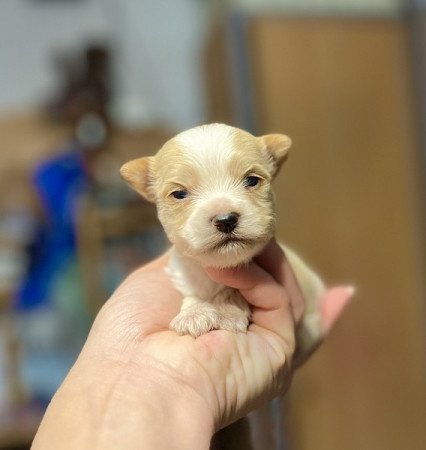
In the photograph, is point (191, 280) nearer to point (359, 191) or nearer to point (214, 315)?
point (214, 315)

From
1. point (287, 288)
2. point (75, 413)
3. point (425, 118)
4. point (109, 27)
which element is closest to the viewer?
point (75, 413)

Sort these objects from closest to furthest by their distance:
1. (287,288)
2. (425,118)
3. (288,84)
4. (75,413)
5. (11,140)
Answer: (75,413), (287,288), (288,84), (425,118), (11,140)

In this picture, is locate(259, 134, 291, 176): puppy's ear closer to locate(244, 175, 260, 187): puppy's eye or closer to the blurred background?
locate(244, 175, 260, 187): puppy's eye

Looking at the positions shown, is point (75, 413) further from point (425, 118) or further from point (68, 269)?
point (425, 118)

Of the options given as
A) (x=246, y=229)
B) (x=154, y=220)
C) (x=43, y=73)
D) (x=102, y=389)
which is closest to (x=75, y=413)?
(x=102, y=389)

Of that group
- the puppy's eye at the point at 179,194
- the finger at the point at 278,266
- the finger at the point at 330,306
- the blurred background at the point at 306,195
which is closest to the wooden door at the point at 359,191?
the blurred background at the point at 306,195

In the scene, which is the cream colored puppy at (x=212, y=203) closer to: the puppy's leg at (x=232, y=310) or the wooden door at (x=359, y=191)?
the puppy's leg at (x=232, y=310)

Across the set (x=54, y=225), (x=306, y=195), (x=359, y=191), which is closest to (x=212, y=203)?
(x=306, y=195)
